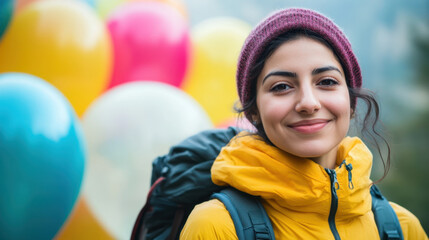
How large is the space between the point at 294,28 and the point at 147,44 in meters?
1.99

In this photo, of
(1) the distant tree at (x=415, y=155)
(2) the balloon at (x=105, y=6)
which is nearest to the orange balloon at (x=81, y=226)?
(2) the balloon at (x=105, y=6)

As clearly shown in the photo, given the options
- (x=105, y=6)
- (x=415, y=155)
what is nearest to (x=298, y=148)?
(x=105, y=6)

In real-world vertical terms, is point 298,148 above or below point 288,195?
above

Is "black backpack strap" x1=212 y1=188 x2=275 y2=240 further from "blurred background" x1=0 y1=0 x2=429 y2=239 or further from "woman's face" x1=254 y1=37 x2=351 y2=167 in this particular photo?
"blurred background" x1=0 y1=0 x2=429 y2=239

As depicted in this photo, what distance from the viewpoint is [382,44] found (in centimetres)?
508

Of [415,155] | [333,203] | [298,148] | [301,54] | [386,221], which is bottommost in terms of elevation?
[415,155]

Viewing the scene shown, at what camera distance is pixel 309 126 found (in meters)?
1.03

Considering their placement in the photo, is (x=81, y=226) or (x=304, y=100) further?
(x=81, y=226)

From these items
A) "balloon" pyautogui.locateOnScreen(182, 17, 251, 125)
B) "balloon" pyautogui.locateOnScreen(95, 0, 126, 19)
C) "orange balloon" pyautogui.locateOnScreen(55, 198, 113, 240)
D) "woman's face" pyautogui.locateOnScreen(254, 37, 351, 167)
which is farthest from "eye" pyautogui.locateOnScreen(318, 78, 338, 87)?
"balloon" pyautogui.locateOnScreen(95, 0, 126, 19)

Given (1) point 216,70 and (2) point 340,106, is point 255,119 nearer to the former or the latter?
(2) point 340,106

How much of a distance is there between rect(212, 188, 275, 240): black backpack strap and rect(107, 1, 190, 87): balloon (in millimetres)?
2038

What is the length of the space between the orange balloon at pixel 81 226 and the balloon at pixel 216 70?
113 cm

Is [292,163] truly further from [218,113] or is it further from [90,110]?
[218,113]

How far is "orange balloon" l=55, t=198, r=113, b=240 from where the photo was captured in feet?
7.36
